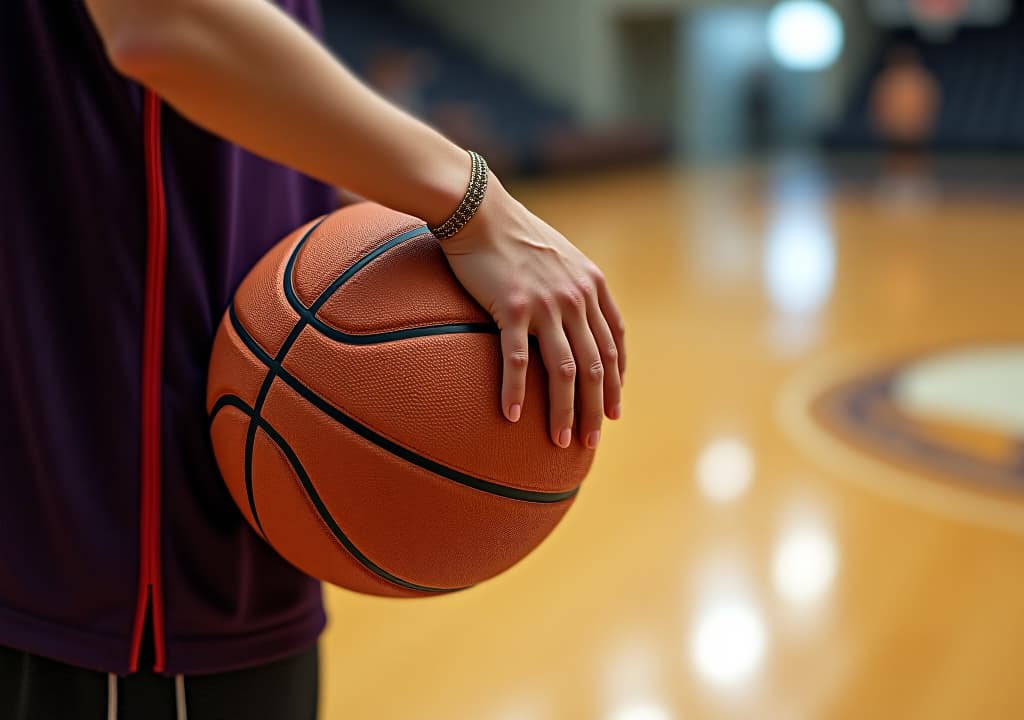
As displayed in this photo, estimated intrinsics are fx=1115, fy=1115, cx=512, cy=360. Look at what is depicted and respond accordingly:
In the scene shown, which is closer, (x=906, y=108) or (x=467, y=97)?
(x=467, y=97)

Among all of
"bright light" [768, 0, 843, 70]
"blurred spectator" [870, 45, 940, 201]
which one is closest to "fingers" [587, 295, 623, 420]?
"blurred spectator" [870, 45, 940, 201]

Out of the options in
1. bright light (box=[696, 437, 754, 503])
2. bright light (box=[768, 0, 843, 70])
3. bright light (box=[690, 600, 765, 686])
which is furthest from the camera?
bright light (box=[768, 0, 843, 70])

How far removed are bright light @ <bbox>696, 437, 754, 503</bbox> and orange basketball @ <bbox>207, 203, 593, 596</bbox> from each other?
183 cm

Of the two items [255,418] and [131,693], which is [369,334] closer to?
[255,418]

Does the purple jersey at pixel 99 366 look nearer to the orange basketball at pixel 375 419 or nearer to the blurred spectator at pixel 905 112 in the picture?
the orange basketball at pixel 375 419

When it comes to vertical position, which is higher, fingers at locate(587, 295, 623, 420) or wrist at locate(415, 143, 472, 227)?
wrist at locate(415, 143, 472, 227)

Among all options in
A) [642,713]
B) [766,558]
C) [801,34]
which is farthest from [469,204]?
[801,34]

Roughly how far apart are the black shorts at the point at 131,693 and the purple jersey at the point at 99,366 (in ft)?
Result: 0.07

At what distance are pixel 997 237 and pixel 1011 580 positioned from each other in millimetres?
4954

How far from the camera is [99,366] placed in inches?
31.5

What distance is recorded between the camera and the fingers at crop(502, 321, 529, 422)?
0.75 m

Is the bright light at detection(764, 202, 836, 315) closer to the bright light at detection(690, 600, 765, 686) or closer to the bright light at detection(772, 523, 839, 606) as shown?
the bright light at detection(772, 523, 839, 606)

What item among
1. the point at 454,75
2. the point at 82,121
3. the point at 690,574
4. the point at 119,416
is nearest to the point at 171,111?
the point at 82,121

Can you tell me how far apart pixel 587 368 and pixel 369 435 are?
16 centimetres
